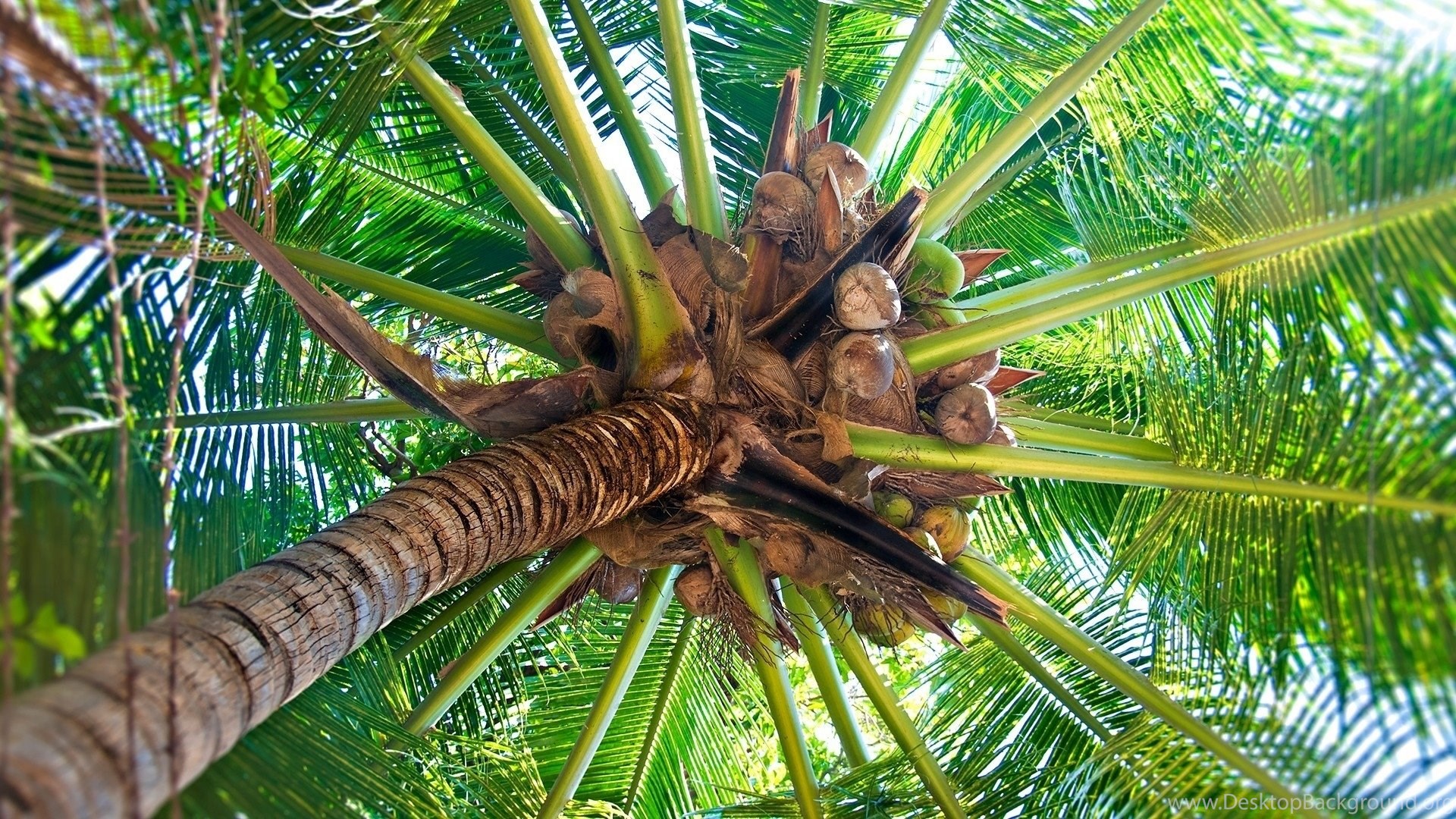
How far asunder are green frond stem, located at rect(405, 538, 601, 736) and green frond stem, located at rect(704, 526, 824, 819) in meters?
0.48

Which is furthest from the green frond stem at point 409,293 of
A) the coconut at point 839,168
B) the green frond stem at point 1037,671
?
the green frond stem at point 1037,671

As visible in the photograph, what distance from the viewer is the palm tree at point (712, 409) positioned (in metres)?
1.57

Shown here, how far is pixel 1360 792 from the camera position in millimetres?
1854

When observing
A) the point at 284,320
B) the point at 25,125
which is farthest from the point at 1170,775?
the point at 284,320

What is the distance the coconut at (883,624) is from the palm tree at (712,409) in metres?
0.02

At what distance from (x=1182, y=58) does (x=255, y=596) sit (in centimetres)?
283

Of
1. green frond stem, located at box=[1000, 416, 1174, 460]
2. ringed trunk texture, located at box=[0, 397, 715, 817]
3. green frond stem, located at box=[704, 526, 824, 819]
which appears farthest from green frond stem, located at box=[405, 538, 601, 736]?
green frond stem, located at box=[1000, 416, 1174, 460]

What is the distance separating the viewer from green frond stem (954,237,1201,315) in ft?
10.6

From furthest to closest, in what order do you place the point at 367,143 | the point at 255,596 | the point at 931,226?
the point at 367,143 < the point at 931,226 < the point at 255,596

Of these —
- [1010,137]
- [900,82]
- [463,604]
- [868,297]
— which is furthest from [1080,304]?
[463,604]

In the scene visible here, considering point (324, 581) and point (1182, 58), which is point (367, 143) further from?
point (1182, 58)

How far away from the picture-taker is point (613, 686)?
11.5 feet

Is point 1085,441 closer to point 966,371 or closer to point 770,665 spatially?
point 966,371

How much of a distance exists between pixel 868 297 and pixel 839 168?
0.53m
